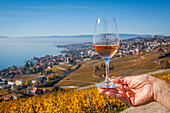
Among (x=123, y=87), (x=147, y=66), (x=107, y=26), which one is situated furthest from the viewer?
(x=147, y=66)

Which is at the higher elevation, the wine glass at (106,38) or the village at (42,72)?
the wine glass at (106,38)

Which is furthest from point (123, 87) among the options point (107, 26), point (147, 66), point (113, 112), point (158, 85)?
point (147, 66)

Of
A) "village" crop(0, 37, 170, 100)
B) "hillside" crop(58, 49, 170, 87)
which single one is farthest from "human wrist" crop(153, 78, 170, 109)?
"hillside" crop(58, 49, 170, 87)

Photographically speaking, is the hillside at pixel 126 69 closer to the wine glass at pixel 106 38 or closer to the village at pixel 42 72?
the village at pixel 42 72

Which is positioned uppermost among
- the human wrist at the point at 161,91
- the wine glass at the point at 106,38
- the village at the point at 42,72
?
the wine glass at the point at 106,38

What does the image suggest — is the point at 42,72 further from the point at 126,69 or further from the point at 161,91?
the point at 161,91

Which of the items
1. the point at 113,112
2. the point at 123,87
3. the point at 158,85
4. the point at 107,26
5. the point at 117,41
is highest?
the point at 107,26

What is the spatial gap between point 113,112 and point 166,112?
1.92 m

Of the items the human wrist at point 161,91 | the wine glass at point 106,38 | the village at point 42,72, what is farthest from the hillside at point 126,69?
the wine glass at point 106,38

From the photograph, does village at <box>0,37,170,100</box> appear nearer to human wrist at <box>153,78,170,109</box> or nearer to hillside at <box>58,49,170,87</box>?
hillside at <box>58,49,170,87</box>

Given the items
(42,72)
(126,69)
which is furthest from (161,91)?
(42,72)

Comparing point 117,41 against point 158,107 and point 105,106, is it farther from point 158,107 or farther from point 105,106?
point 105,106

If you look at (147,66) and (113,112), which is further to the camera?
(147,66)

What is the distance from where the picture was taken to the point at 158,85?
4.44 ft
